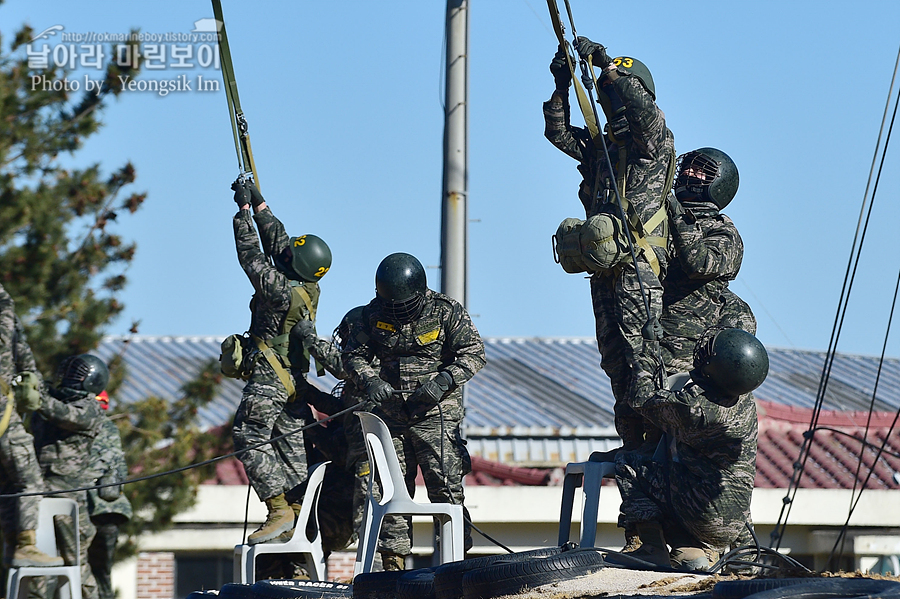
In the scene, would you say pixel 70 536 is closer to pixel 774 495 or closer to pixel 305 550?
pixel 305 550

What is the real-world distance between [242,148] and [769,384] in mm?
12723

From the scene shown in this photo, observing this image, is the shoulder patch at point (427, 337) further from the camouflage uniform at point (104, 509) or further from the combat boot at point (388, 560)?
the camouflage uniform at point (104, 509)

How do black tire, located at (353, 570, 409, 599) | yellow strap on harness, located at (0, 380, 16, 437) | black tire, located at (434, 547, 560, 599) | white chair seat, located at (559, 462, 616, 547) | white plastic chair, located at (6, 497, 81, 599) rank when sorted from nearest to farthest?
black tire, located at (434, 547, 560, 599) → black tire, located at (353, 570, 409, 599) → white chair seat, located at (559, 462, 616, 547) → white plastic chair, located at (6, 497, 81, 599) → yellow strap on harness, located at (0, 380, 16, 437)

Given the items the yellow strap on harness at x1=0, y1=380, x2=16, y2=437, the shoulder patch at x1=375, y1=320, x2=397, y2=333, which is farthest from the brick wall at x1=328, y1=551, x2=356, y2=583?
the shoulder patch at x1=375, y1=320, x2=397, y2=333

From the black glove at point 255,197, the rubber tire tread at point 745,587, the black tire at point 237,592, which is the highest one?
the black glove at point 255,197

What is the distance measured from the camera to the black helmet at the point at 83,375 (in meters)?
10.4

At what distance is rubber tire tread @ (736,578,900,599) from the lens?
4781 mm

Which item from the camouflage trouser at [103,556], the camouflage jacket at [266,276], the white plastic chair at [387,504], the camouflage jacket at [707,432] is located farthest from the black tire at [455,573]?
the camouflage trouser at [103,556]

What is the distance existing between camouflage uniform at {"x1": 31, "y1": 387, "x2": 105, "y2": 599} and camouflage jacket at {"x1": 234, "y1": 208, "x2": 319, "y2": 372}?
162 centimetres

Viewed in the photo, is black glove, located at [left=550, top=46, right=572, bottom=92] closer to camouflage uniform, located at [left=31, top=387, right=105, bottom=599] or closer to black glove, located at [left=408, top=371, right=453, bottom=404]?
black glove, located at [left=408, top=371, right=453, bottom=404]

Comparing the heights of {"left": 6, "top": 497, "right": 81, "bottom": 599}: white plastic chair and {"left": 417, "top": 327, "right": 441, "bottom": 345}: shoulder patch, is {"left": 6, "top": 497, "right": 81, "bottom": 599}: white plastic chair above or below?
below

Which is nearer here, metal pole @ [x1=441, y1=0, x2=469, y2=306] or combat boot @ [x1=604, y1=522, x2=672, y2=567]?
combat boot @ [x1=604, y1=522, x2=672, y2=567]

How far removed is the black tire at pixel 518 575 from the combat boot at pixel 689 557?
1312 millimetres

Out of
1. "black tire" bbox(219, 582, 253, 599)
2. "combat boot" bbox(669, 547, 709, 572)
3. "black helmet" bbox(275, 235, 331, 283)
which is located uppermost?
"black helmet" bbox(275, 235, 331, 283)
